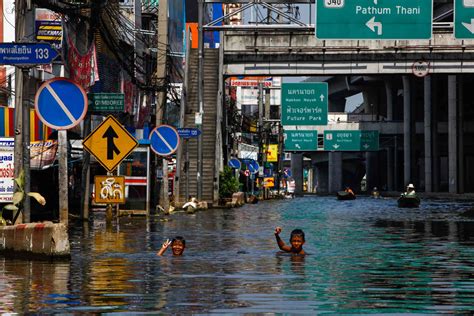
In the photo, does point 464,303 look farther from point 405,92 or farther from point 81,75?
Result: point 405,92

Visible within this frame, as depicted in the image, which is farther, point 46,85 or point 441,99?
point 441,99

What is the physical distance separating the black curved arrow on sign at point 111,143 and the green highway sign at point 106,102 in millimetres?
6320

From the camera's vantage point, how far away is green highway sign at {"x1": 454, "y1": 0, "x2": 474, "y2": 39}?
5253 centimetres

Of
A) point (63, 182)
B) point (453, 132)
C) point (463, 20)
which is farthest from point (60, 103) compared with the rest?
point (453, 132)

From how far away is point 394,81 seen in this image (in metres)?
135

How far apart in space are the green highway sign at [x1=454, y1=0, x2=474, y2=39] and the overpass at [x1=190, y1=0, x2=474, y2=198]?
2.66m

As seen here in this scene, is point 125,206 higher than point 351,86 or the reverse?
the reverse

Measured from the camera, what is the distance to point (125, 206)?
38.7 m

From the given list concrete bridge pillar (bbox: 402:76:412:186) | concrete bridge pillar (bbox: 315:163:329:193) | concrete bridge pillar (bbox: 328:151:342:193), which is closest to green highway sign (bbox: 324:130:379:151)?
concrete bridge pillar (bbox: 402:76:412:186)

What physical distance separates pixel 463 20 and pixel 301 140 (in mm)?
57252

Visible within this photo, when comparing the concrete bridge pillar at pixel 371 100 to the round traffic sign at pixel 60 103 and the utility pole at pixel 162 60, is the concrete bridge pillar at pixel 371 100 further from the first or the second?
the round traffic sign at pixel 60 103

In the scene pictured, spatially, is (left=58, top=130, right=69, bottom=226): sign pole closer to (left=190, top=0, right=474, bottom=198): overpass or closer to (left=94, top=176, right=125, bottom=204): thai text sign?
(left=94, top=176, right=125, bottom=204): thai text sign

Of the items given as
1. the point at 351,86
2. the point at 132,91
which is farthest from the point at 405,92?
the point at 132,91

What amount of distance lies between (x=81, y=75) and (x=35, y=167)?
5.27 m
